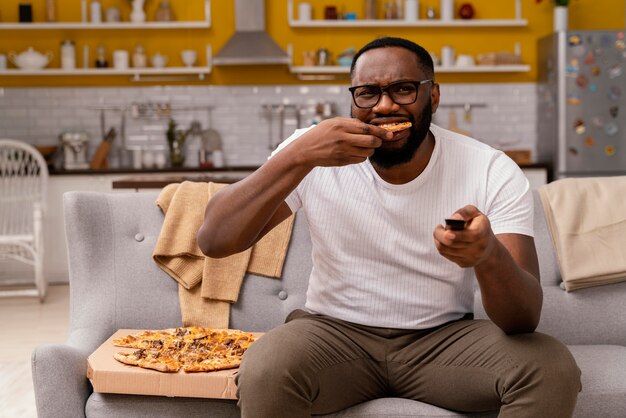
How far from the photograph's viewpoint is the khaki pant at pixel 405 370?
1935 millimetres

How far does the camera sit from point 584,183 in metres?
2.92

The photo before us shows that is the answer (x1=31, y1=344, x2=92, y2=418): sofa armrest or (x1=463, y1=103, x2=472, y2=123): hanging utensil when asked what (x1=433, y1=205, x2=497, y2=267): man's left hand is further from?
(x1=463, y1=103, x2=472, y2=123): hanging utensil

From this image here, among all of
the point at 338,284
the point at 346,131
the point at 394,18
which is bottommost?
the point at 338,284

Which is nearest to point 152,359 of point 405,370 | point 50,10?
point 405,370

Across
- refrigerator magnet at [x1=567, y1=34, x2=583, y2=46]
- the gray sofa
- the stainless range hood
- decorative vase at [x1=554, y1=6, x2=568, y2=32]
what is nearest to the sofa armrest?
the gray sofa

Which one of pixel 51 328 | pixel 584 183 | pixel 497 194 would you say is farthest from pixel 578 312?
pixel 51 328

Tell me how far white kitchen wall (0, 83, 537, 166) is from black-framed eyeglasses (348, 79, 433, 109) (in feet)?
15.6

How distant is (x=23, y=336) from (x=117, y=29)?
9.89ft

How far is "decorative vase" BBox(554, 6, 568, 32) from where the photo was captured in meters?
6.85

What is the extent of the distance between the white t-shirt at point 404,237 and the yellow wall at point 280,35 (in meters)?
4.84

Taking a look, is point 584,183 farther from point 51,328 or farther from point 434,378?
point 51,328

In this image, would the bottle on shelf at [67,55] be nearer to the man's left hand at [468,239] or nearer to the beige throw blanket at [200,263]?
the beige throw blanket at [200,263]

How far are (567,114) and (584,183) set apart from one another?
375cm

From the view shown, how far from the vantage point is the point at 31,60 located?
6785mm
